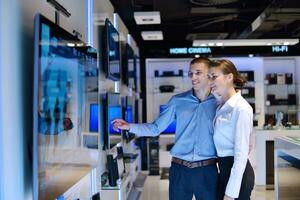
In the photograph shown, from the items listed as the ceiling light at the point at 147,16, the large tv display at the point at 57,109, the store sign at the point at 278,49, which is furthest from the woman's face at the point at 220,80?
the store sign at the point at 278,49

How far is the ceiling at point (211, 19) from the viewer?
224 inches

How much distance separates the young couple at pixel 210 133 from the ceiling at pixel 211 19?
249 centimetres

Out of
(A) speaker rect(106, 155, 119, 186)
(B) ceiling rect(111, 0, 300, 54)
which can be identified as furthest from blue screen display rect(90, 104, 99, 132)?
(B) ceiling rect(111, 0, 300, 54)

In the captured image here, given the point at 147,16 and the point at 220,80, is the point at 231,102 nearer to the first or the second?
the point at 220,80

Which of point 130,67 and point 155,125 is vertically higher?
point 130,67

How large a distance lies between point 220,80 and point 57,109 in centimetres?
108

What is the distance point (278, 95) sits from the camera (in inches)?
361

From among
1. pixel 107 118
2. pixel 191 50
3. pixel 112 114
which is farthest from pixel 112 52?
pixel 191 50

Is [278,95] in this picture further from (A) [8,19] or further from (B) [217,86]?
(A) [8,19]

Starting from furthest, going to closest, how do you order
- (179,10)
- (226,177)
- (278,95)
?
(278,95) → (179,10) → (226,177)

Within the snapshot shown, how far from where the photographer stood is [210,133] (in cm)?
279

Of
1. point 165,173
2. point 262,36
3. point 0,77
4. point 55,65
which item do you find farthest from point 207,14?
point 0,77

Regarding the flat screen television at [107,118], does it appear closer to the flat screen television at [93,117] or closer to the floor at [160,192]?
the flat screen television at [93,117]

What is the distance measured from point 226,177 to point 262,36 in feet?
21.5
